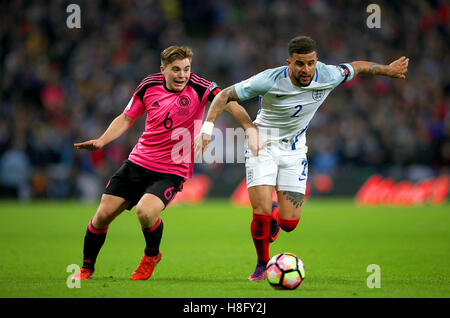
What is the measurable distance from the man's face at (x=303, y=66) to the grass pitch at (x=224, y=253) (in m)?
2.06

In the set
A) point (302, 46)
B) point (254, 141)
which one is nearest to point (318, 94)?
point (302, 46)

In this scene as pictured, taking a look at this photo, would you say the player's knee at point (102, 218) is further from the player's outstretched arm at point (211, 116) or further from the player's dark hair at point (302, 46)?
the player's dark hair at point (302, 46)

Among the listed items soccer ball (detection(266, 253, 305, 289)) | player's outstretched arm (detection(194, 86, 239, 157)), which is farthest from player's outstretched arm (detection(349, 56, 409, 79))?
soccer ball (detection(266, 253, 305, 289))

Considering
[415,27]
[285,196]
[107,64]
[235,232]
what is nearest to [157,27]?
[107,64]

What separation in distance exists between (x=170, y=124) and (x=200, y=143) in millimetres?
918

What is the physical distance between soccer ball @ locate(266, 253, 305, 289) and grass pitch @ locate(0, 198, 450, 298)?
0.32ft

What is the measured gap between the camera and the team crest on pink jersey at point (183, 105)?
7047 mm

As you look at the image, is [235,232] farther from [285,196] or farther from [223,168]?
[223,168]

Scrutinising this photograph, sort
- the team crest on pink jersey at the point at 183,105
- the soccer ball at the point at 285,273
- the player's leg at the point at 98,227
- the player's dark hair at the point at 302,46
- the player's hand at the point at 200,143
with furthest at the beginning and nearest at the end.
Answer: the team crest on pink jersey at the point at 183,105 → the player's leg at the point at 98,227 → the player's dark hair at the point at 302,46 → the player's hand at the point at 200,143 → the soccer ball at the point at 285,273

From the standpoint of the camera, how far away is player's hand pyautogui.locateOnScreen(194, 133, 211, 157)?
6180 millimetres

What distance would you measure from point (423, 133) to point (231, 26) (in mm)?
8018

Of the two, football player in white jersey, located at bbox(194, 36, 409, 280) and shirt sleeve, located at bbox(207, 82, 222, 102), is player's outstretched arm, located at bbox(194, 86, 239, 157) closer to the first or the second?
football player in white jersey, located at bbox(194, 36, 409, 280)
